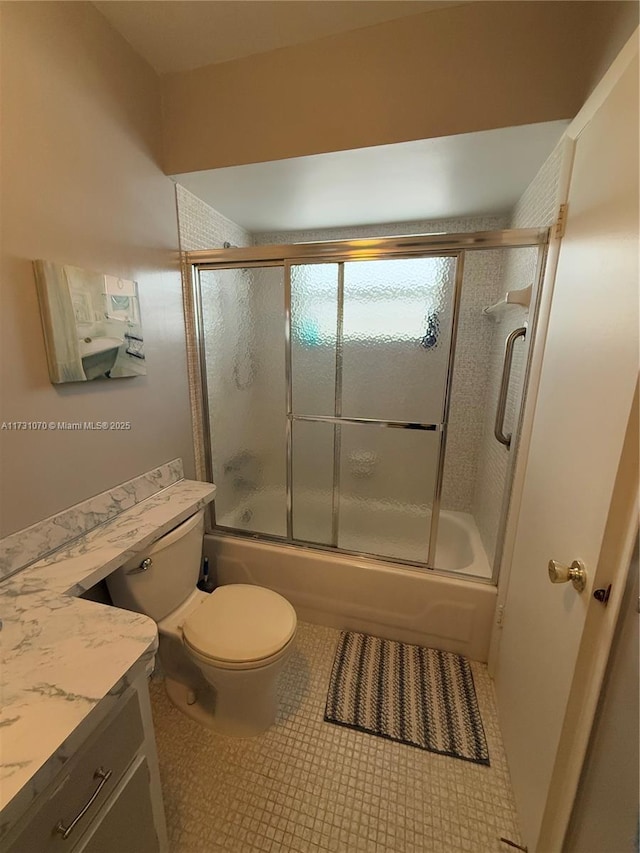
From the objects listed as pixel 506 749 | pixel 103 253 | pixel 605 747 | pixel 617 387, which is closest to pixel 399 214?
pixel 103 253

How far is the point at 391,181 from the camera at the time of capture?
5.04ft

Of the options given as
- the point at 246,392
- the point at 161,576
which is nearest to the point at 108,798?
the point at 161,576

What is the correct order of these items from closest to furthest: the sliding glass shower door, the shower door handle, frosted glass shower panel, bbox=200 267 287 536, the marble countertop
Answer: the marble countertop < the shower door handle < the sliding glass shower door < frosted glass shower panel, bbox=200 267 287 536

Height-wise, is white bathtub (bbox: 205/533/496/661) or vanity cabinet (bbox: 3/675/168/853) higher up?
vanity cabinet (bbox: 3/675/168/853)

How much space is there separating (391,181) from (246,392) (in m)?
1.26

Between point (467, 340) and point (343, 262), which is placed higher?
point (343, 262)

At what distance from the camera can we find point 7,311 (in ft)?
3.01

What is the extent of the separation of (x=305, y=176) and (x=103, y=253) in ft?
2.97

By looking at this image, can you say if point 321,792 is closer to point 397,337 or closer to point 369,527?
point 369,527

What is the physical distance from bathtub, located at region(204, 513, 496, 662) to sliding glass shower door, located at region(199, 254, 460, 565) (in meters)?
0.11

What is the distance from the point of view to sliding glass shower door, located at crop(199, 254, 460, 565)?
60.5 inches

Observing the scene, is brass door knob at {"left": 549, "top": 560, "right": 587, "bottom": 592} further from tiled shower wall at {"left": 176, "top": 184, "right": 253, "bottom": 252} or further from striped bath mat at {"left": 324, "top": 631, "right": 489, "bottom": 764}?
tiled shower wall at {"left": 176, "top": 184, "right": 253, "bottom": 252}

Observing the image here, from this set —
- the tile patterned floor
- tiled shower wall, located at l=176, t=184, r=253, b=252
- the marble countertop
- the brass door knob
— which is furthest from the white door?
tiled shower wall, located at l=176, t=184, r=253, b=252

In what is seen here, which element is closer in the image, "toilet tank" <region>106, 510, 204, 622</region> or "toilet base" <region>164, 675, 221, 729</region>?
"toilet tank" <region>106, 510, 204, 622</region>
